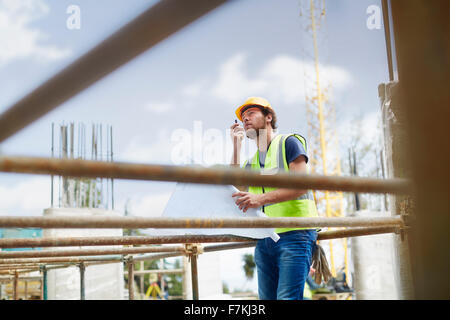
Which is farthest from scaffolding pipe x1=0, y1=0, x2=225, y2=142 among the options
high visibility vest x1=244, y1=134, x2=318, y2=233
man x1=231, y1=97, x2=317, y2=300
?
high visibility vest x1=244, y1=134, x2=318, y2=233

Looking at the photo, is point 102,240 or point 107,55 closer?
point 107,55

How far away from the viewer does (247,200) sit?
2.55m

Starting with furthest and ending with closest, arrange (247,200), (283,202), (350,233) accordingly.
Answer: (350,233) → (283,202) → (247,200)

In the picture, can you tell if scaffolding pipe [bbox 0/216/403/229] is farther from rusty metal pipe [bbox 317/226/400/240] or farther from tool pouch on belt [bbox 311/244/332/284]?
tool pouch on belt [bbox 311/244/332/284]

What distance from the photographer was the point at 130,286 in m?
4.64

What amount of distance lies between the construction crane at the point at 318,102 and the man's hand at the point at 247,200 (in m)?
25.7

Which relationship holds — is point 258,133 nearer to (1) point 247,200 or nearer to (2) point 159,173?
(1) point 247,200

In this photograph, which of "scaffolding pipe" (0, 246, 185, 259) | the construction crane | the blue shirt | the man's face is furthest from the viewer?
the construction crane

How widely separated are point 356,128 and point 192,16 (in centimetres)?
2889

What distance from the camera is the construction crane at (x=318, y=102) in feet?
97.2

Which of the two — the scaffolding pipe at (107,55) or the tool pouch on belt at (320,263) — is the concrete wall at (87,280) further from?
the scaffolding pipe at (107,55)

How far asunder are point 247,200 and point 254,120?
579 millimetres

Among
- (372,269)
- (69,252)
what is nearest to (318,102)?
(372,269)

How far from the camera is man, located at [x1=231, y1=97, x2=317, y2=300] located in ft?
8.38
